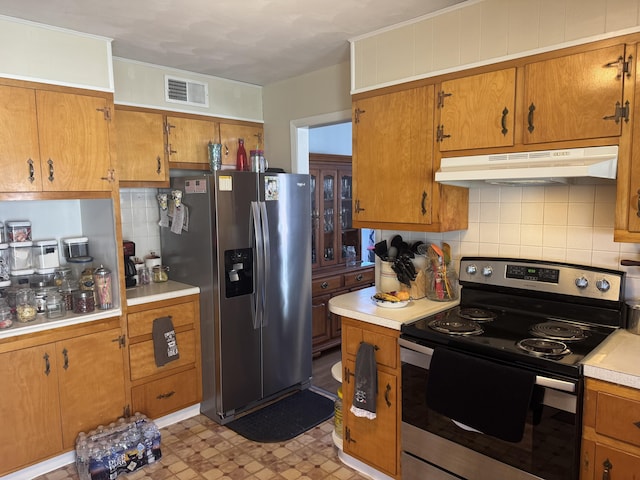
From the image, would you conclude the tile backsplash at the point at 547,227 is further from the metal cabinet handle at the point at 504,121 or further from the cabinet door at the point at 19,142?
the cabinet door at the point at 19,142

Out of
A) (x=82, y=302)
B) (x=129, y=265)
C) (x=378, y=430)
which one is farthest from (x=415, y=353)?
(x=129, y=265)

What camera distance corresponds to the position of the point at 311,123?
344cm

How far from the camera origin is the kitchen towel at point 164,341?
2900mm

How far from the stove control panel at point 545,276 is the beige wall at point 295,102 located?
1506mm

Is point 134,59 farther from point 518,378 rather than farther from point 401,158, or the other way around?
point 518,378

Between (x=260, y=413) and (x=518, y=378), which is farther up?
(x=518, y=378)

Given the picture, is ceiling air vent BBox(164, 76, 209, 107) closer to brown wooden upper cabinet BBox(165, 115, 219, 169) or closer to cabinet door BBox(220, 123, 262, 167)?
brown wooden upper cabinet BBox(165, 115, 219, 169)

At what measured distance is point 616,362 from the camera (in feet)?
5.15

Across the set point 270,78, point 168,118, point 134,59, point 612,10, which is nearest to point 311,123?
point 270,78

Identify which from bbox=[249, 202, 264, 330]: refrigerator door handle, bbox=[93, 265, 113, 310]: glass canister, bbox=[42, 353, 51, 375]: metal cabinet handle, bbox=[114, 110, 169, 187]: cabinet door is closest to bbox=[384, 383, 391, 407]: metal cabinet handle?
bbox=[249, 202, 264, 330]: refrigerator door handle

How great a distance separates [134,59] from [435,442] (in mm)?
2985

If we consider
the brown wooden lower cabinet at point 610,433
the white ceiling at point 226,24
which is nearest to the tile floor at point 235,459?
the brown wooden lower cabinet at point 610,433

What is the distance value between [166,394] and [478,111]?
8.54ft

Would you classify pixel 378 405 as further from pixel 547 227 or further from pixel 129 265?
pixel 129 265
